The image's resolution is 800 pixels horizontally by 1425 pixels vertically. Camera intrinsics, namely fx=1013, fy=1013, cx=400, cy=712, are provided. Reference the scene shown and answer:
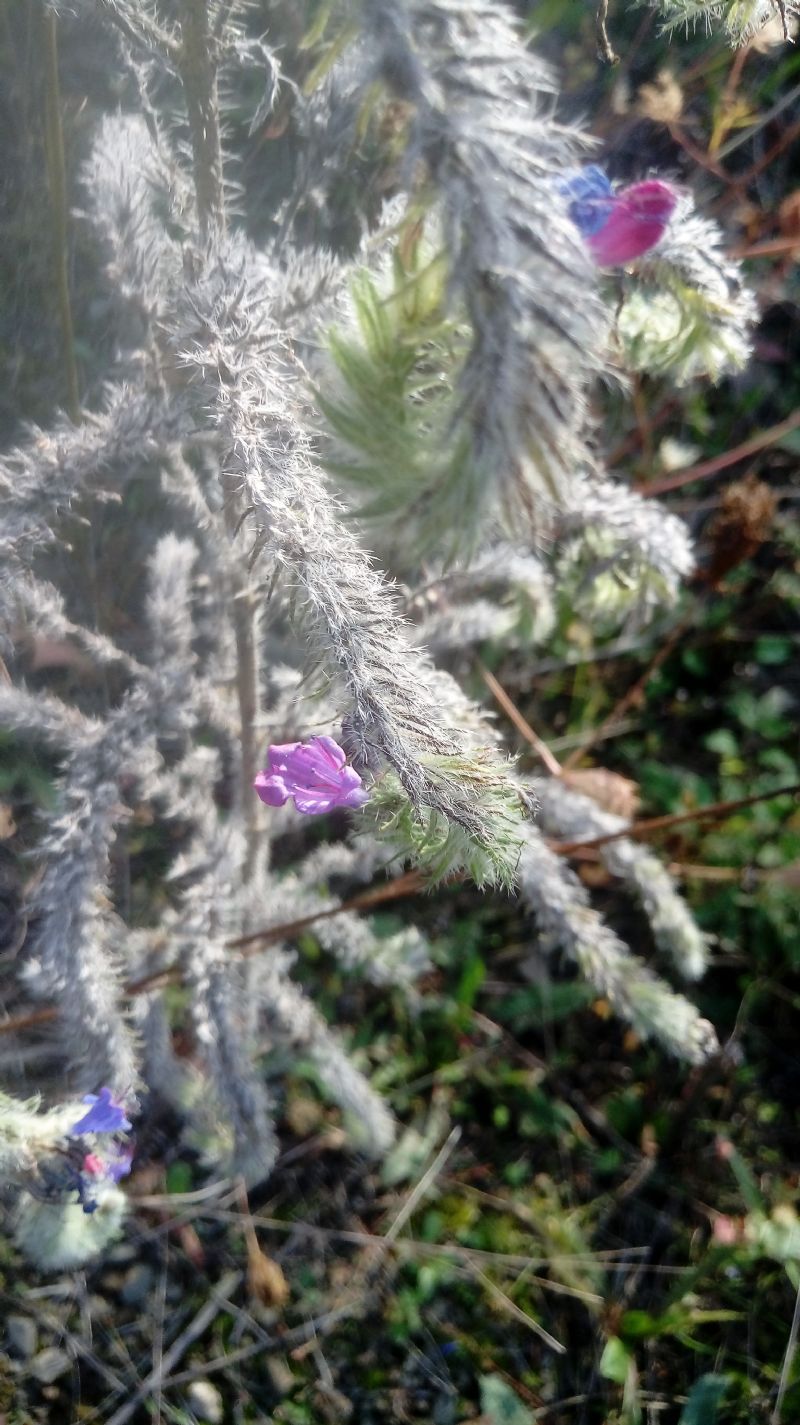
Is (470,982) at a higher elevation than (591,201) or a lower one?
lower

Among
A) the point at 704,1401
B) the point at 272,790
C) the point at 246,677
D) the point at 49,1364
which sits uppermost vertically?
the point at 246,677

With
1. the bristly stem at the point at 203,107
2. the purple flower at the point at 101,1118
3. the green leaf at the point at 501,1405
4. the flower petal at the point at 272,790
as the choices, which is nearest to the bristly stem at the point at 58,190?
the bristly stem at the point at 203,107

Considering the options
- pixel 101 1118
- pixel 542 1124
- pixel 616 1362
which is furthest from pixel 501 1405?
pixel 101 1118

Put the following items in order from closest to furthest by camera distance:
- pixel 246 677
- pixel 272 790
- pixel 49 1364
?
pixel 272 790, pixel 246 677, pixel 49 1364

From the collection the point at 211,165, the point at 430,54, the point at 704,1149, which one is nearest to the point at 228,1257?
the point at 704,1149

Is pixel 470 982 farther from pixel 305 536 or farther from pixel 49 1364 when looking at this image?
pixel 305 536

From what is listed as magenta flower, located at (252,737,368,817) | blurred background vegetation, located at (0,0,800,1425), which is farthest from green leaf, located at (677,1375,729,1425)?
magenta flower, located at (252,737,368,817)

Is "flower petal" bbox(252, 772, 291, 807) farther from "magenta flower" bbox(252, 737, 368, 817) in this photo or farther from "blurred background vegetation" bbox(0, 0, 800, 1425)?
"blurred background vegetation" bbox(0, 0, 800, 1425)
